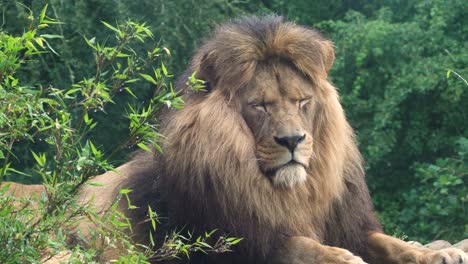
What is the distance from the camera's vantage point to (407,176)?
10023mm

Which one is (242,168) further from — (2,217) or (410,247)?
(2,217)

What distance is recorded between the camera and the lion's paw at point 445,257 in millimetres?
5339

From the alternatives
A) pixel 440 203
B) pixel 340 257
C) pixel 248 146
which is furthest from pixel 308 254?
pixel 440 203

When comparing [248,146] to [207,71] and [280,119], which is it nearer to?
[280,119]

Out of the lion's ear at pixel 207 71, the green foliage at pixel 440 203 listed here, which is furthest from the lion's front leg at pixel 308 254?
the green foliage at pixel 440 203

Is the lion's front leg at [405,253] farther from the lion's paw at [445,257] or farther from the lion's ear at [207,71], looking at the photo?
A: the lion's ear at [207,71]

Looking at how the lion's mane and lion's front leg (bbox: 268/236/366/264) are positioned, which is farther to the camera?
the lion's mane

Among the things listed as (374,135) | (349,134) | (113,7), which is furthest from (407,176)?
(349,134)

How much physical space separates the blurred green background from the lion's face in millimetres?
3523

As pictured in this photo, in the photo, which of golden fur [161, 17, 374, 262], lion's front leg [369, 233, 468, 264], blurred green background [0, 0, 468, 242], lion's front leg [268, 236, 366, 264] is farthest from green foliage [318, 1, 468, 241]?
lion's front leg [268, 236, 366, 264]

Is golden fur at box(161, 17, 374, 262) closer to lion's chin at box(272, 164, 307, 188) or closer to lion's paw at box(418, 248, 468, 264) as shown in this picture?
lion's chin at box(272, 164, 307, 188)

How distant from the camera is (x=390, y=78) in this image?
389 inches

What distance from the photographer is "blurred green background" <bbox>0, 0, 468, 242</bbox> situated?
9.21 metres

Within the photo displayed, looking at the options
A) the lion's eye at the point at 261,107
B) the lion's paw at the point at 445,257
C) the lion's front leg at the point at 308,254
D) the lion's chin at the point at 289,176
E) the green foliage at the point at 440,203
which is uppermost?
the lion's eye at the point at 261,107
